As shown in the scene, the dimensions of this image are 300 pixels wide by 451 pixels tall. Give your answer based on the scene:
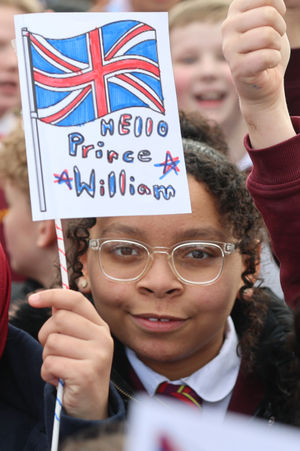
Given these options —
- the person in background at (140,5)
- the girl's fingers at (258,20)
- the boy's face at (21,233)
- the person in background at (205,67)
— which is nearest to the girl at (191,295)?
the girl's fingers at (258,20)

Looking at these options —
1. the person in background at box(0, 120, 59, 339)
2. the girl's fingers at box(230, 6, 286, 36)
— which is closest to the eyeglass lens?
the girl's fingers at box(230, 6, 286, 36)

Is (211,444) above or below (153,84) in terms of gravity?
below

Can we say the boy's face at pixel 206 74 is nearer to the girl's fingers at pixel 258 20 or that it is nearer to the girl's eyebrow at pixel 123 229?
the girl's eyebrow at pixel 123 229

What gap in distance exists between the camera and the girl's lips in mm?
2203

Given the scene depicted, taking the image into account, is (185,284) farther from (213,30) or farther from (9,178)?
(213,30)

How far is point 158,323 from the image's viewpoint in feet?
7.24

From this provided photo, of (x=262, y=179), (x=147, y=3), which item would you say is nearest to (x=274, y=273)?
(x=262, y=179)

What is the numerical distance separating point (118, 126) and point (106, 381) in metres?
0.60

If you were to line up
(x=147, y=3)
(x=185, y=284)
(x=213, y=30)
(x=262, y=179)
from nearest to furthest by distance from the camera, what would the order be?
(x=262, y=179), (x=185, y=284), (x=213, y=30), (x=147, y=3)

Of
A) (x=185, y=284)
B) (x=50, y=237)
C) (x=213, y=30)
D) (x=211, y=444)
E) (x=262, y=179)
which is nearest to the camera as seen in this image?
(x=211, y=444)

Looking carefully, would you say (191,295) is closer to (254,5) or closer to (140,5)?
(254,5)

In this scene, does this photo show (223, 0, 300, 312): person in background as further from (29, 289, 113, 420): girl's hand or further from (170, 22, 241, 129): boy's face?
(170, 22, 241, 129): boy's face

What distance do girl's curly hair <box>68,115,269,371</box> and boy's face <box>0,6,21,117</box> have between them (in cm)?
222

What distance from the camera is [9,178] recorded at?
339 cm
